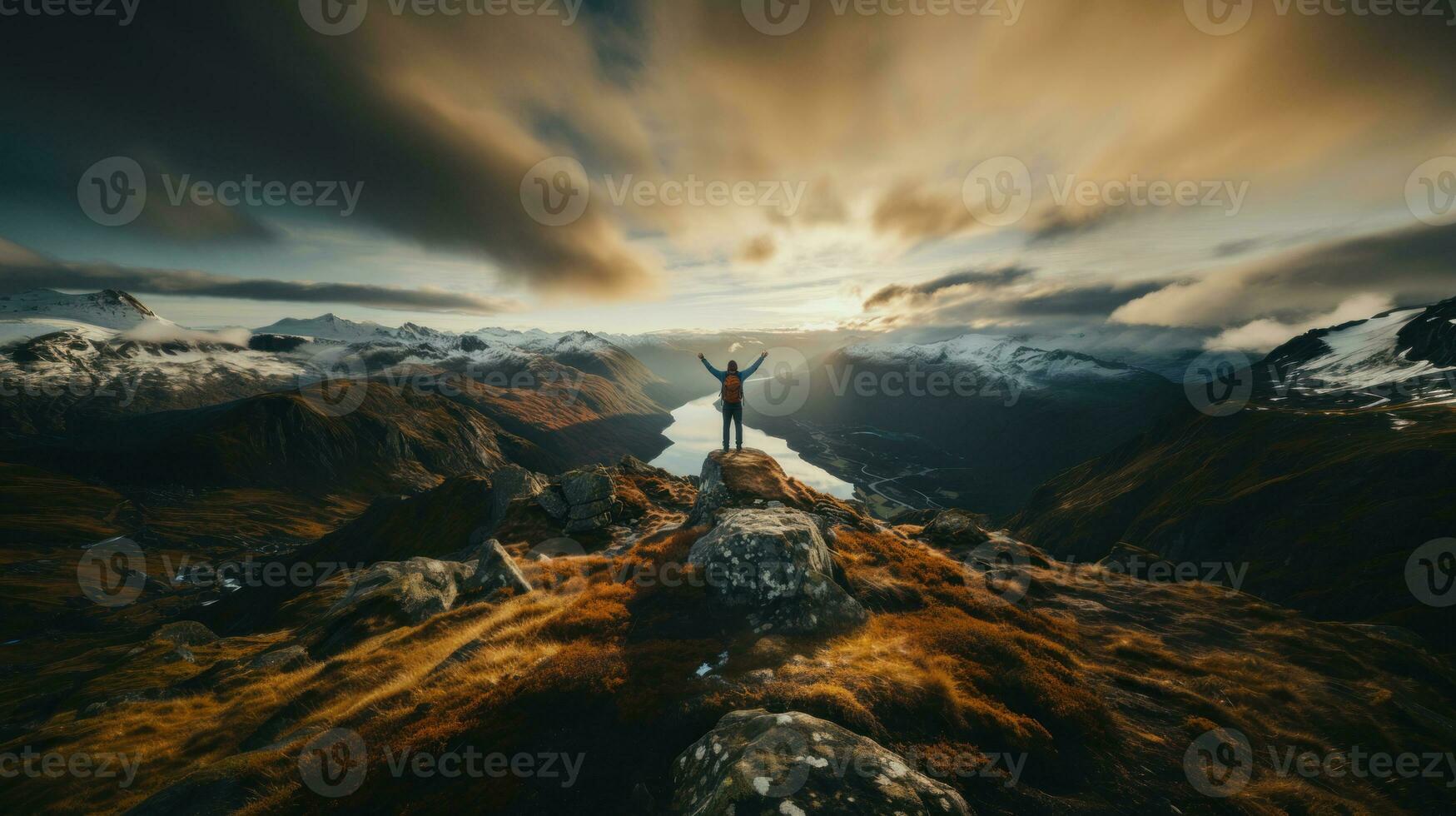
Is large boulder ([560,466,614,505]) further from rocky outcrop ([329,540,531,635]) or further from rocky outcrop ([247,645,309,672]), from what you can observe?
rocky outcrop ([247,645,309,672])

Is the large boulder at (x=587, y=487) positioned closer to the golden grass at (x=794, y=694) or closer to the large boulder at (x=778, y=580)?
the golden grass at (x=794, y=694)

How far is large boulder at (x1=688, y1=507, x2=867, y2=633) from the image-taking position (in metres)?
14.4

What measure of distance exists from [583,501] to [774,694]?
32288mm

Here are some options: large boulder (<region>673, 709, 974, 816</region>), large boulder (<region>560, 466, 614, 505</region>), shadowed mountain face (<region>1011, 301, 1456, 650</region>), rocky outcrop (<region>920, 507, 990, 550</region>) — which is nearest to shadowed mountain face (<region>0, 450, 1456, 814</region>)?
large boulder (<region>673, 709, 974, 816</region>)

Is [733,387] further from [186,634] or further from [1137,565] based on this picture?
[186,634]

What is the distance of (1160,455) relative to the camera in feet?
494

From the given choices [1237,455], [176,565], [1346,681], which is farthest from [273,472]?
[1237,455]

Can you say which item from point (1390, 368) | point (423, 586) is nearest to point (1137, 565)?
point (423, 586)

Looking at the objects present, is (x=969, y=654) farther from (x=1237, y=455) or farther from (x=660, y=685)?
(x=1237, y=455)

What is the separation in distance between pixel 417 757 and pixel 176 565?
20574 cm

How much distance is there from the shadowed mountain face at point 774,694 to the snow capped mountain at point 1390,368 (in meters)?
210

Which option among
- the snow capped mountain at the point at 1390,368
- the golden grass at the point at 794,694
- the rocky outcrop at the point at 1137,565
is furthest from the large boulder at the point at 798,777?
the snow capped mountain at the point at 1390,368

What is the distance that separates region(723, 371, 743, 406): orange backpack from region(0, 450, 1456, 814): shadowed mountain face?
414 centimetres

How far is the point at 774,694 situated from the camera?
1005 centimetres
